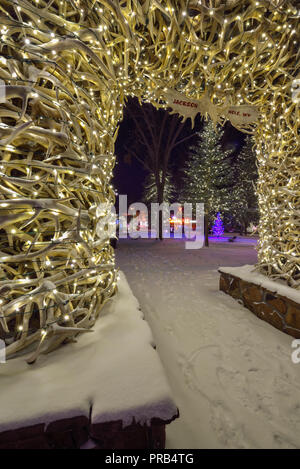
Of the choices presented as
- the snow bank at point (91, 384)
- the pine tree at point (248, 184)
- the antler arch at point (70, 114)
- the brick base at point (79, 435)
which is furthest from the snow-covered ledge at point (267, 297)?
the pine tree at point (248, 184)

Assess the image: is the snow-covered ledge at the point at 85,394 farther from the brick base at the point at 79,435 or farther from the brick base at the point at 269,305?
the brick base at the point at 269,305

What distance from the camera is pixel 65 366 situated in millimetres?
1499

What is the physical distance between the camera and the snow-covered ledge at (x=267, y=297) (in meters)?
2.88

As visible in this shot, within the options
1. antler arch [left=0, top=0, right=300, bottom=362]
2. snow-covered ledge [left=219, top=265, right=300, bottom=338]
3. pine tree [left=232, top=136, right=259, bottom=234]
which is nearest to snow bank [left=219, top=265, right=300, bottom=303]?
snow-covered ledge [left=219, top=265, right=300, bottom=338]

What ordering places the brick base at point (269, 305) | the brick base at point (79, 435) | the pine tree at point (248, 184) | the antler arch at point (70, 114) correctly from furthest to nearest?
the pine tree at point (248, 184) → the brick base at point (269, 305) → the antler arch at point (70, 114) → the brick base at point (79, 435)

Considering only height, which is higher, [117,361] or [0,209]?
[0,209]

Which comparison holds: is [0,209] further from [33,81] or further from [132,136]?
[132,136]

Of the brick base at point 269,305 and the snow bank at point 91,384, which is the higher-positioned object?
the snow bank at point 91,384

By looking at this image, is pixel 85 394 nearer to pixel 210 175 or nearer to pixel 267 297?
pixel 267 297

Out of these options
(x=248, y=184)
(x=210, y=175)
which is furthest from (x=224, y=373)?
(x=248, y=184)

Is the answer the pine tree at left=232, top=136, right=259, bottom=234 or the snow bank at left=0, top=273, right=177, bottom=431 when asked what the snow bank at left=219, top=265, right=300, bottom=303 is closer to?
the snow bank at left=0, top=273, right=177, bottom=431

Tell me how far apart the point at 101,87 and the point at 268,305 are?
385 cm

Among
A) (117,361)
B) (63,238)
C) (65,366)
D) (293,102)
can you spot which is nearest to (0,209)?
(63,238)

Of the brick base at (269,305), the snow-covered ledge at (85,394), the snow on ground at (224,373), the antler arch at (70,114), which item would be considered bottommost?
the snow on ground at (224,373)
